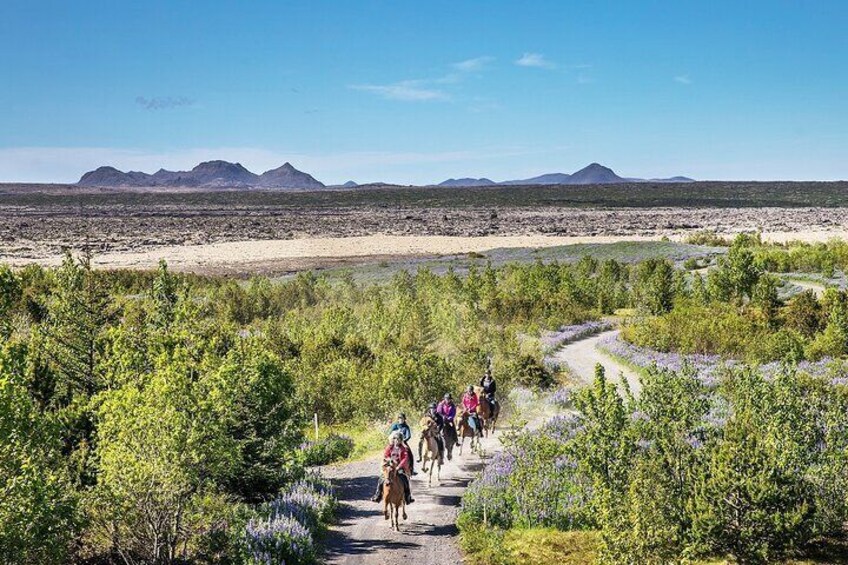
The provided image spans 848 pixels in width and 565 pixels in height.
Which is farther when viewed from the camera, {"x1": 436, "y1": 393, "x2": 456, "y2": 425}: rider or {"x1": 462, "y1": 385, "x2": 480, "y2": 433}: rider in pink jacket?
{"x1": 462, "y1": 385, "x2": 480, "y2": 433}: rider in pink jacket

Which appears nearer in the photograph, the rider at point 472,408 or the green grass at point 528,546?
the green grass at point 528,546

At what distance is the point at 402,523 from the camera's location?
65.1ft

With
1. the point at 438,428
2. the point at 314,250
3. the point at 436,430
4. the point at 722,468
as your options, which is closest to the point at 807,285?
the point at 438,428

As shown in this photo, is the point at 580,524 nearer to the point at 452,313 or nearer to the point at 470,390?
the point at 470,390

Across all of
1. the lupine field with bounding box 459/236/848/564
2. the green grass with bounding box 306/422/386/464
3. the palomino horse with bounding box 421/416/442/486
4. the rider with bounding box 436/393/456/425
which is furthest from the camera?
the green grass with bounding box 306/422/386/464

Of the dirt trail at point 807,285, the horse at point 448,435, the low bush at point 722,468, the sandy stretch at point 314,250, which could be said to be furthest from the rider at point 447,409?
the sandy stretch at point 314,250

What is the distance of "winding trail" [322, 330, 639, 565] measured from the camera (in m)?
17.7

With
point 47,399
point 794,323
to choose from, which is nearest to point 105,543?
point 47,399

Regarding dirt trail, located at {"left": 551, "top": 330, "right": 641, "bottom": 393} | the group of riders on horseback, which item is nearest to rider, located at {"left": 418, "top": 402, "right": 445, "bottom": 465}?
the group of riders on horseback

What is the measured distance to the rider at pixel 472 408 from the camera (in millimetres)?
26609

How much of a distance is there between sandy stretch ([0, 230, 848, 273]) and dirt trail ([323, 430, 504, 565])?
67868 millimetres

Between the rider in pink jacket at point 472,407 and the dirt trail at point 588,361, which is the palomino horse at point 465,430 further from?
the dirt trail at point 588,361

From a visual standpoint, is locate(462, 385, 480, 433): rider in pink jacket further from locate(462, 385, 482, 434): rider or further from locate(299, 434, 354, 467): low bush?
locate(299, 434, 354, 467): low bush

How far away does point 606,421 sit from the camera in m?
16.5
